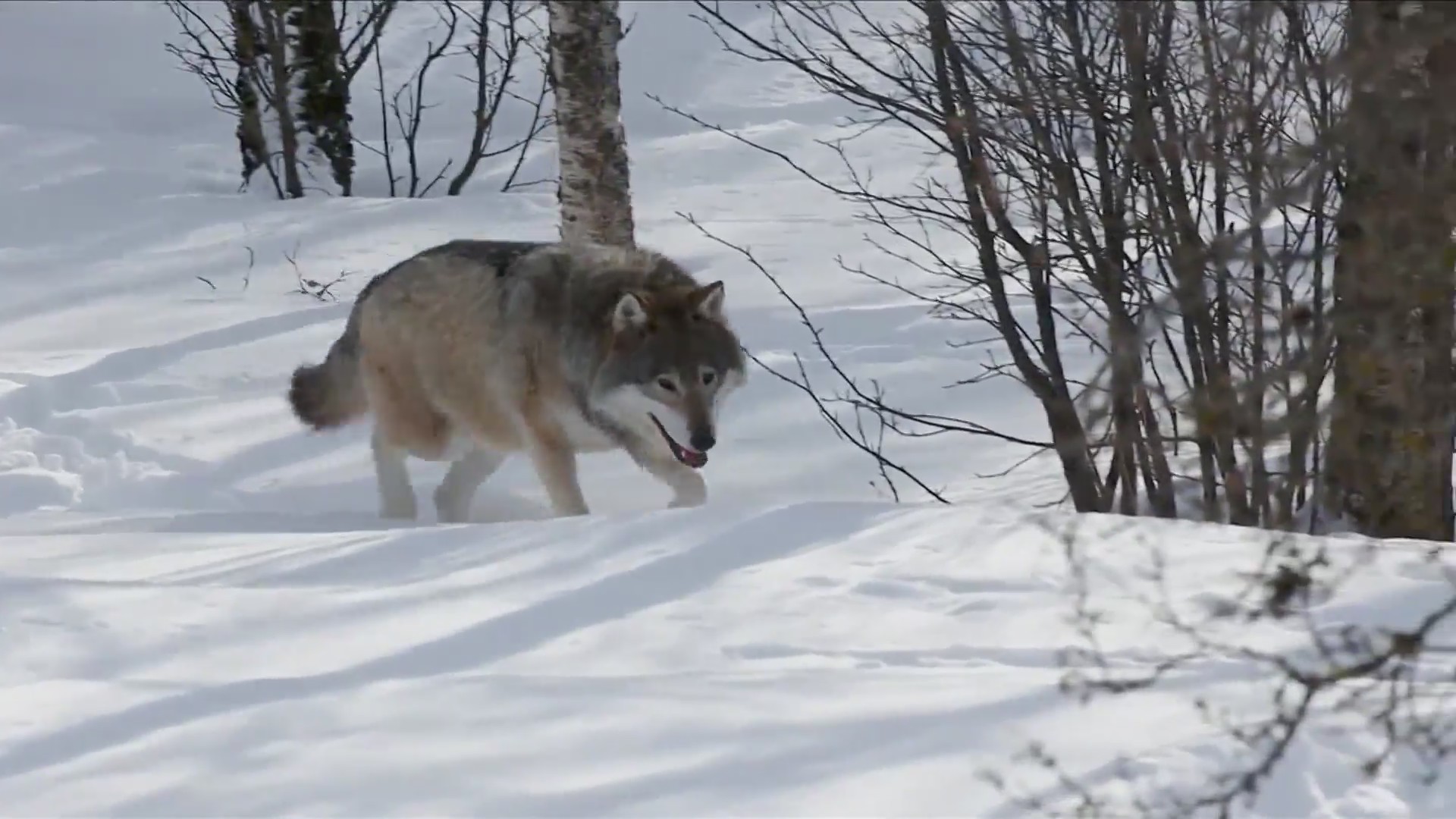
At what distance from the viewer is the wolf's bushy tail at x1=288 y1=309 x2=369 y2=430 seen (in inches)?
274

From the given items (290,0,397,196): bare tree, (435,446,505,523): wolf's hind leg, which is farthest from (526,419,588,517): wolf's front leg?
(290,0,397,196): bare tree

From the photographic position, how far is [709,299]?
6102mm

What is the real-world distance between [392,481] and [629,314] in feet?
5.20

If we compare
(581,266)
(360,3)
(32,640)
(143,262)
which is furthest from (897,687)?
(360,3)

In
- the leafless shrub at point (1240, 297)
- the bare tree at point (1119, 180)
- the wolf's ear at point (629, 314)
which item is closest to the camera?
the leafless shrub at point (1240, 297)

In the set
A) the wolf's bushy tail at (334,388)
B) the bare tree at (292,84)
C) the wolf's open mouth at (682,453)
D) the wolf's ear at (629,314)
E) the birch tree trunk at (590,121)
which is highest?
the bare tree at (292,84)

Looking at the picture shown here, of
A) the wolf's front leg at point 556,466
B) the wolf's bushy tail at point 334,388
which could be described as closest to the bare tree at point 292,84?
the wolf's bushy tail at point 334,388

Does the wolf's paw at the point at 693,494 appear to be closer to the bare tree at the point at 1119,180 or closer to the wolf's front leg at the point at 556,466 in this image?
the wolf's front leg at the point at 556,466

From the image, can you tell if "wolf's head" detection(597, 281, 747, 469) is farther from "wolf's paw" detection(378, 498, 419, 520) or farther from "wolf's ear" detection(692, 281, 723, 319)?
"wolf's paw" detection(378, 498, 419, 520)

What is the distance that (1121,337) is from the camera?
212 centimetres

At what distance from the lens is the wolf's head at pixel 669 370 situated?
5.93 metres

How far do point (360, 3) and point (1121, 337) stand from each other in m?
23.6

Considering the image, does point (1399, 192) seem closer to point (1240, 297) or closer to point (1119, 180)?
point (1240, 297)

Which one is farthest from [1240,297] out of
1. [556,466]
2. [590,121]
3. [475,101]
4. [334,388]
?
[475,101]
